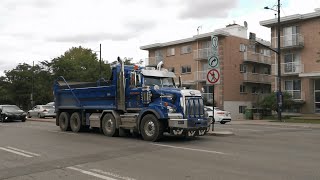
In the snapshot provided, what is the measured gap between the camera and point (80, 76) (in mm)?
55719

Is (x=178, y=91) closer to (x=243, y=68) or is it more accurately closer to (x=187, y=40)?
(x=243, y=68)

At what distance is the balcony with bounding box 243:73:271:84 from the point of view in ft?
169

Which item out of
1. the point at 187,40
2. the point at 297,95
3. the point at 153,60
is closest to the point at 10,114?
the point at 187,40

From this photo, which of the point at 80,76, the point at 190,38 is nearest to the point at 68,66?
the point at 80,76

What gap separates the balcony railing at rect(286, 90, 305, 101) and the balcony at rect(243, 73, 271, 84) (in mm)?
8468

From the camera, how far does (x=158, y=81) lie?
56.6ft

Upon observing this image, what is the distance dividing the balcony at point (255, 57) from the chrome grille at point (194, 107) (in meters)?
36.7

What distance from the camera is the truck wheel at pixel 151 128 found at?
15169 millimetres

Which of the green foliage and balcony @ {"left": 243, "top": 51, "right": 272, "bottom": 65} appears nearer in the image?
the green foliage

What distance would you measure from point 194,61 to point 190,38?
2951 millimetres

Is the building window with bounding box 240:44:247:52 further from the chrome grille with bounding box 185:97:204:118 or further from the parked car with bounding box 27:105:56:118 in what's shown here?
the chrome grille with bounding box 185:97:204:118

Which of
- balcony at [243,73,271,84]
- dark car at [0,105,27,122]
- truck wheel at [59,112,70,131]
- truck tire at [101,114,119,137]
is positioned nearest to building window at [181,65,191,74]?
balcony at [243,73,271,84]

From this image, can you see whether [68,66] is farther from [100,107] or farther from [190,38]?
[100,107]

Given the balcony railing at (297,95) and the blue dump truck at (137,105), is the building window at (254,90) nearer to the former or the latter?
the balcony railing at (297,95)
